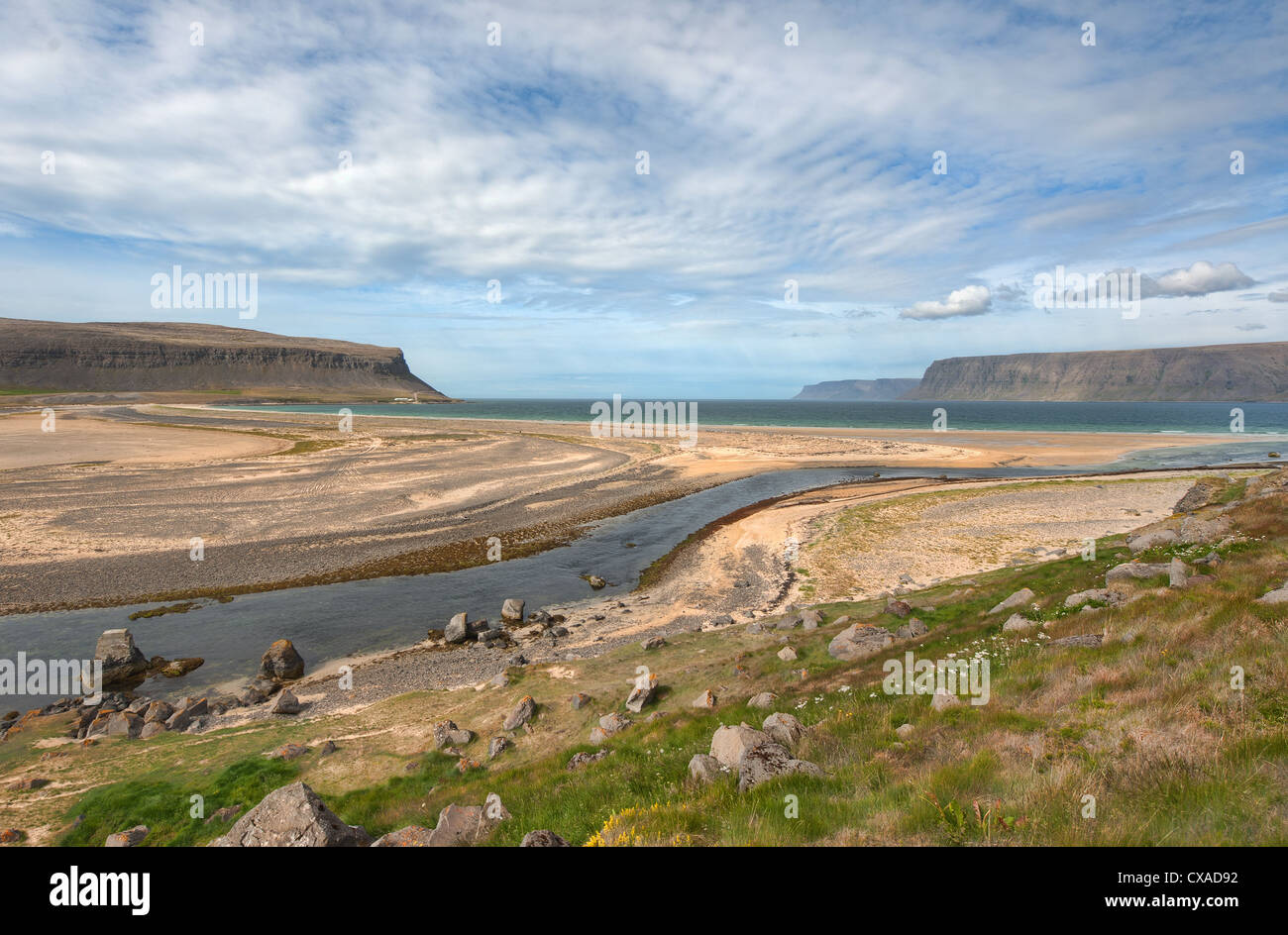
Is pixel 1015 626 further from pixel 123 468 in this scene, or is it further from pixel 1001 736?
pixel 123 468

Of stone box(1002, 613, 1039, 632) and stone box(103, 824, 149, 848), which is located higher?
stone box(1002, 613, 1039, 632)

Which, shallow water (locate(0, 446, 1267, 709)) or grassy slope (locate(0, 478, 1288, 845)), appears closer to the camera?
grassy slope (locate(0, 478, 1288, 845))

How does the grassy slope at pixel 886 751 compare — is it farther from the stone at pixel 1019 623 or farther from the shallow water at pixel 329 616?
the shallow water at pixel 329 616

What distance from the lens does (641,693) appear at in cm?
1346

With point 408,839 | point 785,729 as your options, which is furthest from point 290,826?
point 785,729

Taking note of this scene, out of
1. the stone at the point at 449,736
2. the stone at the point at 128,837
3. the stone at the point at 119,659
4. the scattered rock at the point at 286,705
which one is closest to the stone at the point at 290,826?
the stone at the point at 128,837

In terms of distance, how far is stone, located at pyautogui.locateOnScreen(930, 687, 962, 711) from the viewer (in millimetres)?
9180

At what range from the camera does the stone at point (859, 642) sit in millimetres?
14070

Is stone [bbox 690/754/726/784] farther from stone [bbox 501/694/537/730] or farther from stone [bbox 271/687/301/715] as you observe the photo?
stone [bbox 271/687/301/715]

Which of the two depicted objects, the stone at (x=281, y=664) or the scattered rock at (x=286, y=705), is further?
the stone at (x=281, y=664)

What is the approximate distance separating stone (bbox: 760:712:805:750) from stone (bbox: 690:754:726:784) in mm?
1164

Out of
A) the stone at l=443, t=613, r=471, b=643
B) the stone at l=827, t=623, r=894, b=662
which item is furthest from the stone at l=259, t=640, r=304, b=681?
the stone at l=827, t=623, r=894, b=662

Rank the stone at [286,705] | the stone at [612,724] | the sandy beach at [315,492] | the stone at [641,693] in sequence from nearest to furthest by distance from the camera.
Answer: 1. the stone at [612,724]
2. the stone at [641,693]
3. the stone at [286,705]
4. the sandy beach at [315,492]

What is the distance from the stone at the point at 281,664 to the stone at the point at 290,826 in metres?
10.5
